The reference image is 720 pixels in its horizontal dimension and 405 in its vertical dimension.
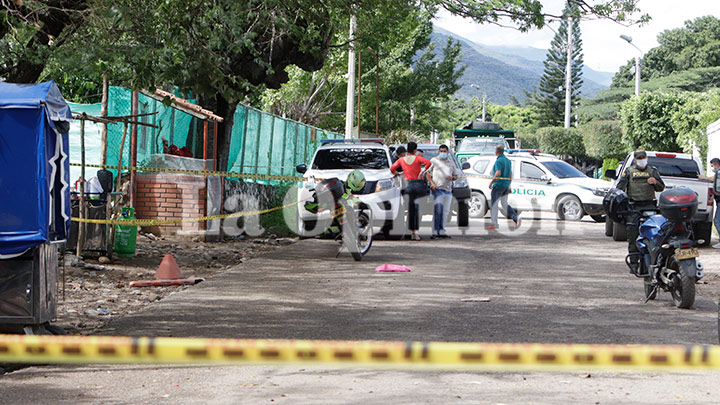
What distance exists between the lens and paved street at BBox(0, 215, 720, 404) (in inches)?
217

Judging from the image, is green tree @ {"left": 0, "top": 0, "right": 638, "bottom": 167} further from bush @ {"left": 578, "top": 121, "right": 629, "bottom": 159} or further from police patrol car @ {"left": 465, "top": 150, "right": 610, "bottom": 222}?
bush @ {"left": 578, "top": 121, "right": 629, "bottom": 159}

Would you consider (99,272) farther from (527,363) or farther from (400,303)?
(527,363)

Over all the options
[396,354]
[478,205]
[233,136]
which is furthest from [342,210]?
[478,205]

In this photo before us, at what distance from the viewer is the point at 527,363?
→ 320 cm

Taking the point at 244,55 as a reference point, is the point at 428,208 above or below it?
below

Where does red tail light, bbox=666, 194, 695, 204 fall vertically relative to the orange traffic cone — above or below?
above

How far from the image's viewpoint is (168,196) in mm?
15305

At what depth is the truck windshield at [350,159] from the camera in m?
17.0

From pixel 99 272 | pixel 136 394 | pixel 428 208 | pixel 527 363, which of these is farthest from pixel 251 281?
pixel 428 208

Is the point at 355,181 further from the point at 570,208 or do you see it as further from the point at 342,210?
the point at 570,208

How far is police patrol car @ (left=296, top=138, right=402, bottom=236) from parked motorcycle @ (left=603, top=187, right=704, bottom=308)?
7420 mm

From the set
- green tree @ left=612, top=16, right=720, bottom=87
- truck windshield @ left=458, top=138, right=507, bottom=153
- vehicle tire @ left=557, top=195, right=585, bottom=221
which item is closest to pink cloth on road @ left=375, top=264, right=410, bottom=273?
vehicle tire @ left=557, top=195, right=585, bottom=221

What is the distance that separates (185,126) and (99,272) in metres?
7.18

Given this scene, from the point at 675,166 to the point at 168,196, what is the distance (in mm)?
9819
